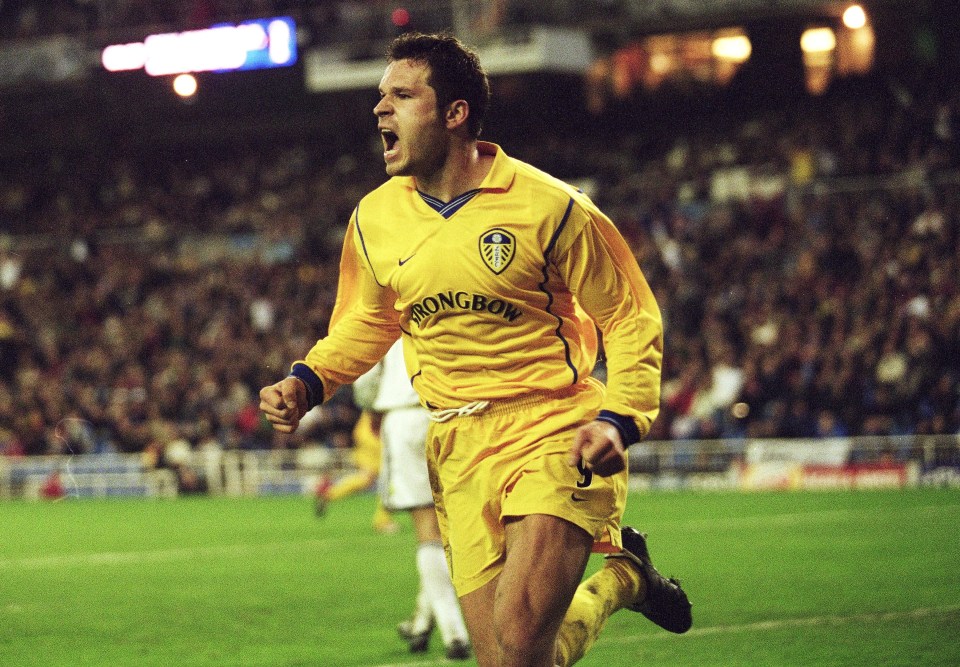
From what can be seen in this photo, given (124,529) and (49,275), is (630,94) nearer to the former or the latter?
(49,275)

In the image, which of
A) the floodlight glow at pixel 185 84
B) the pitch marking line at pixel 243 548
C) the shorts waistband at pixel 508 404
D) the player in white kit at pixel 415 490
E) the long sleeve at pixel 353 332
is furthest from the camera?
the floodlight glow at pixel 185 84

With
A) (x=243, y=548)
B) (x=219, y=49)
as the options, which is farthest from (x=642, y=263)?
(x=243, y=548)

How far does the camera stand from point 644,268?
26.7 m

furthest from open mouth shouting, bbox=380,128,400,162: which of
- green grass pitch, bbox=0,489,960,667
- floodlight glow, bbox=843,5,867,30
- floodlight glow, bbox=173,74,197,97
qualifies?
floodlight glow, bbox=173,74,197,97

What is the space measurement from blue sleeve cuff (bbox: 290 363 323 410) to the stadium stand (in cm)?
1657

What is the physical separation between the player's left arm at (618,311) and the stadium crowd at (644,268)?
16557 millimetres

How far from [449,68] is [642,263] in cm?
2201

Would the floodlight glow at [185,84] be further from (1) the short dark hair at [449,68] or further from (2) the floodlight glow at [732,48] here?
(1) the short dark hair at [449,68]

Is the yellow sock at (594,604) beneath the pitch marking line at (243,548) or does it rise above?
above

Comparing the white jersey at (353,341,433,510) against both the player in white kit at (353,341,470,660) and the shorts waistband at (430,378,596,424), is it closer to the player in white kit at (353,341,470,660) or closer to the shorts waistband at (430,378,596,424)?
the player in white kit at (353,341,470,660)

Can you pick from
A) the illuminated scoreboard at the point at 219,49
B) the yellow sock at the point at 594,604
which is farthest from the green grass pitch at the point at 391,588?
the illuminated scoreboard at the point at 219,49

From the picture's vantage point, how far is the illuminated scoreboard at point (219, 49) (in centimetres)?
3334

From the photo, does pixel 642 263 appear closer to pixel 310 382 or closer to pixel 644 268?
pixel 644 268

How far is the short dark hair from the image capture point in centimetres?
485
